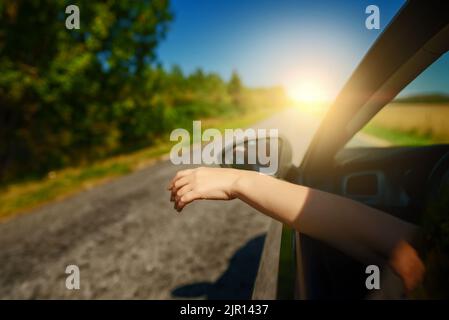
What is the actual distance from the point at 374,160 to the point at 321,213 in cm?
138

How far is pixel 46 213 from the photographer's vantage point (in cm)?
628

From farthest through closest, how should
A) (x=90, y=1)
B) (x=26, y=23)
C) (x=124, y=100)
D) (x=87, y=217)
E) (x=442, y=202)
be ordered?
(x=124, y=100) → (x=90, y=1) → (x=26, y=23) → (x=87, y=217) → (x=442, y=202)

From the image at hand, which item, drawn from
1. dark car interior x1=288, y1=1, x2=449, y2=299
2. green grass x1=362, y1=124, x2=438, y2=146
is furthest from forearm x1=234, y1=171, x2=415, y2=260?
green grass x1=362, y1=124, x2=438, y2=146

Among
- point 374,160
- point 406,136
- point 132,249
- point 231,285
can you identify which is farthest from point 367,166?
point 132,249

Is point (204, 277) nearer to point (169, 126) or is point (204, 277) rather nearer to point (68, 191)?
point (68, 191)

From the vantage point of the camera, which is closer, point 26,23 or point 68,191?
point 68,191

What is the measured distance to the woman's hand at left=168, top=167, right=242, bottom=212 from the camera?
1.05 metres

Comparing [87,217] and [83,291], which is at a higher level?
[87,217]

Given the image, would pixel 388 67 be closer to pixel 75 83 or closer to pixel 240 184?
Result: pixel 240 184

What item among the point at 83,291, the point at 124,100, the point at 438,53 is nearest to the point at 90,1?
the point at 124,100

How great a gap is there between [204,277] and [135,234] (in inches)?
73.8

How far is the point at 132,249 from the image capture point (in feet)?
14.6

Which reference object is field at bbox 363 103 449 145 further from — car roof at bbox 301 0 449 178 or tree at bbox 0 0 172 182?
tree at bbox 0 0 172 182

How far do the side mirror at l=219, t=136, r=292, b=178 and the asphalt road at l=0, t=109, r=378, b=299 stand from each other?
102 centimetres
